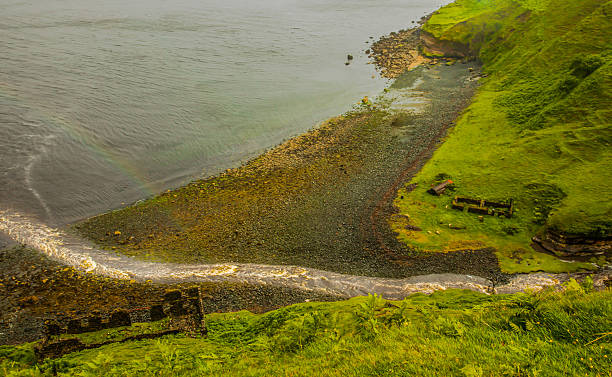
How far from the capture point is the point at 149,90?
191ft

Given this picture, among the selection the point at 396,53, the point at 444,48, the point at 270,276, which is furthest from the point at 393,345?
the point at 396,53

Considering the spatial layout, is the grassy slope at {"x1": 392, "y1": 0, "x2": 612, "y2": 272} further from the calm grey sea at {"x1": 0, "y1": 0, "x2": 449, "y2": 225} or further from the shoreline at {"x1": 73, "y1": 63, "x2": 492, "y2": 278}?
the calm grey sea at {"x1": 0, "y1": 0, "x2": 449, "y2": 225}

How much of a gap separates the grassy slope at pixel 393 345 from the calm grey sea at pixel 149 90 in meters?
22.9

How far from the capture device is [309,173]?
39000 mm

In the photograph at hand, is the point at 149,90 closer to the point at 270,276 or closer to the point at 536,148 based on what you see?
the point at 270,276

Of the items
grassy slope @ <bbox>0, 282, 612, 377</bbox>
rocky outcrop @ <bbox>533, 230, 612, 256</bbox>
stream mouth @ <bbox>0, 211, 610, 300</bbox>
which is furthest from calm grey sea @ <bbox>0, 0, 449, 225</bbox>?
rocky outcrop @ <bbox>533, 230, 612, 256</bbox>

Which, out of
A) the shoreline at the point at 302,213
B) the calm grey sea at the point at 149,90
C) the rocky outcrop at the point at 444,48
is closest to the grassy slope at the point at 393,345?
the shoreline at the point at 302,213

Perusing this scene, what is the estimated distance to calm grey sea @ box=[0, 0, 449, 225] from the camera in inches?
1577

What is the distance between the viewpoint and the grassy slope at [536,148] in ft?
92.0

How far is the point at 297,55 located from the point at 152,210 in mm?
51012

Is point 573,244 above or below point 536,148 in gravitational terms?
below

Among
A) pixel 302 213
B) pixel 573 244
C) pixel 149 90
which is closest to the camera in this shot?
pixel 573 244

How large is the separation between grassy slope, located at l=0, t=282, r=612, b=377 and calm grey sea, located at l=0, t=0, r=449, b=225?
22867 mm

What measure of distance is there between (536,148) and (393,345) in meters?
30.4
